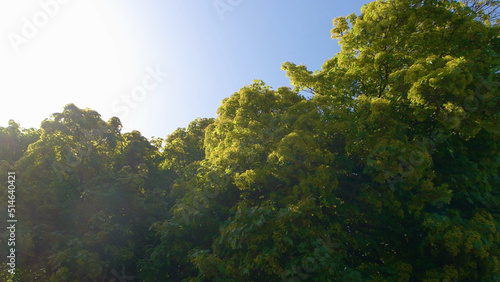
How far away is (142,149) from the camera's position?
55.5 ft

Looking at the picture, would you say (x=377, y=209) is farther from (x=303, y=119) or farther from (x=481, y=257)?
(x=303, y=119)

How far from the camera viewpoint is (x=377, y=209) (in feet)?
22.7

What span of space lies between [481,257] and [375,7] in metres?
7.17

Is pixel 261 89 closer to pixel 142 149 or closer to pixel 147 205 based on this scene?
pixel 147 205

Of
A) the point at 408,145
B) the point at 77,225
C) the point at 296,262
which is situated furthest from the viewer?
the point at 77,225

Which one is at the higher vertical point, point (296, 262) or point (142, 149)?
point (142, 149)

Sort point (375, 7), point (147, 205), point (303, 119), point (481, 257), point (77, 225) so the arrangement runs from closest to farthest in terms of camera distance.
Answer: point (481, 257) → point (303, 119) → point (375, 7) → point (77, 225) → point (147, 205)

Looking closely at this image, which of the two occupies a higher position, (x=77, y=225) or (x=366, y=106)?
(x=366, y=106)

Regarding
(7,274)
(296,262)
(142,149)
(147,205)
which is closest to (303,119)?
(296,262)

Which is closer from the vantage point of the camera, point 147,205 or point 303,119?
point 303,119

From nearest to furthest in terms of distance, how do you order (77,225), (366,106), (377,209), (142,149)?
(377,209), (366,106), (77,225), (142,149)

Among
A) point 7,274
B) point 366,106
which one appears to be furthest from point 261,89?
point 7,274

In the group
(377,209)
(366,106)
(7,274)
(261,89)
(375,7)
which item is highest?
(375,7)

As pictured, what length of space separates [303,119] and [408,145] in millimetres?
2740
